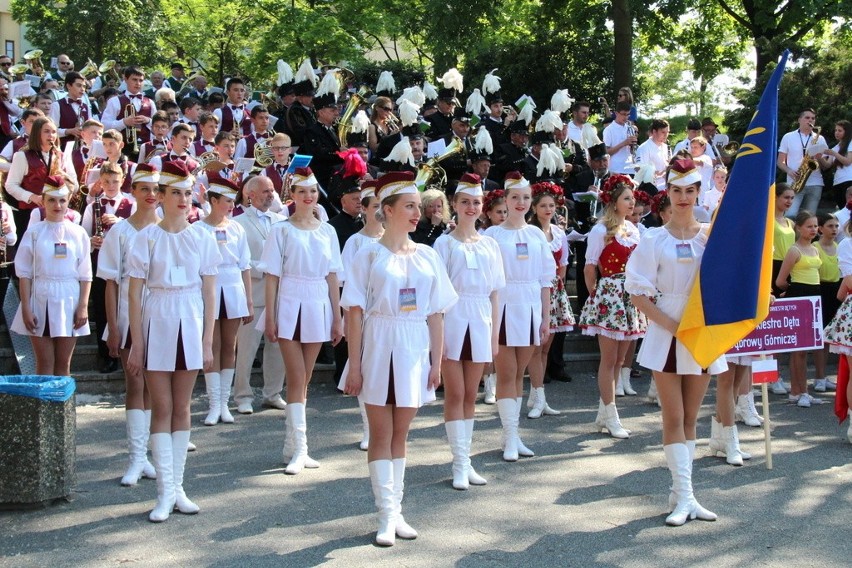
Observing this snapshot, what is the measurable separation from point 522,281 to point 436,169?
5.22 m

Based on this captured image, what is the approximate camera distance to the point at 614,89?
23.7m

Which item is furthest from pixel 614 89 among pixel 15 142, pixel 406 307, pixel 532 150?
pixel 406 307

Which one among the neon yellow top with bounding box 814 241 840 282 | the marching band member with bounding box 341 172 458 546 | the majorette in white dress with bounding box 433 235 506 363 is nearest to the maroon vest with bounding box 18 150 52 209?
the majorette in white dress with bounding box 433 235 506 363

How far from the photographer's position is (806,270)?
11367 millimetres

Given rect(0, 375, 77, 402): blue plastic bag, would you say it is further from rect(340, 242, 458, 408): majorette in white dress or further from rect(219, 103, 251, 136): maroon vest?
rect(219, 103, 251, 136): maroon vest

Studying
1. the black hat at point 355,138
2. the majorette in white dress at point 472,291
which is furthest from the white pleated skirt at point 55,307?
the black hat at point 355,138

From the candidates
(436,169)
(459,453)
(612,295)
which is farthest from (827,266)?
(459,453)

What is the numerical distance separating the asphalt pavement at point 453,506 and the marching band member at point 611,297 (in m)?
0.41

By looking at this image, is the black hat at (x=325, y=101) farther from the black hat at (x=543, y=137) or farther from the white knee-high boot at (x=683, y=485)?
the white knee-high boot at (x=683, y=485)

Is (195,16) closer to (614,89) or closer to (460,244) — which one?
(614,89)

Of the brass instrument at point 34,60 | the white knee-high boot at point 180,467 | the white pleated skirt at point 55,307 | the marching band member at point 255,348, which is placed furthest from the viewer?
the brass instrument at point 34,60

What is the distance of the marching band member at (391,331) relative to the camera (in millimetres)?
6289

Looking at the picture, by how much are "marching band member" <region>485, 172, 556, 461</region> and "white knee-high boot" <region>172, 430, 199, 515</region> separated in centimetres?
264

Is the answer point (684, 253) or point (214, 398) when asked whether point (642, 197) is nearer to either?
point (684, 253)
